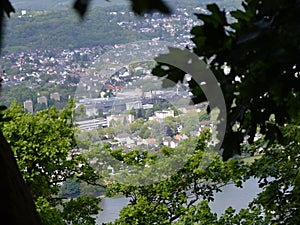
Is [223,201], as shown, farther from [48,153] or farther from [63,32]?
[63,32]

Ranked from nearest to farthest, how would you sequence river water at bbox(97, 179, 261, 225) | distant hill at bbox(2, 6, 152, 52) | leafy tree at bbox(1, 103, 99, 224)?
1. distant hill at bbox(2, 6, 152, 52)
2. leafy tree at bbox(1, 103, 99, 224)
3. river water at bbox(97, 179, 261, 225)

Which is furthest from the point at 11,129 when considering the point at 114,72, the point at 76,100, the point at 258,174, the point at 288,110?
the point at 288,110

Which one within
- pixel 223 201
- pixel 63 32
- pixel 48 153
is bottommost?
pixel 223 201

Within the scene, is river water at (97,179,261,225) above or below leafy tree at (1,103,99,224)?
below

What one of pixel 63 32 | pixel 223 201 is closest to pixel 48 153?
pixel 63 32

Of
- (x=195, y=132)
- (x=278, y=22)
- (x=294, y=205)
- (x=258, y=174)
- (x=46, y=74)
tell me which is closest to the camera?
(x=278, y=22)

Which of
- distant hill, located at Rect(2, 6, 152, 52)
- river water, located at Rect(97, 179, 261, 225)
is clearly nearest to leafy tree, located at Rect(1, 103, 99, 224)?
river water, located at Rect(97, 179, 261, 225)

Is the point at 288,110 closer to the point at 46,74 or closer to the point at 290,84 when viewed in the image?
the point at 290,84

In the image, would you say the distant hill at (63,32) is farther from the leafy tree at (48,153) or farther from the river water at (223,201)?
the river water at (223,201)

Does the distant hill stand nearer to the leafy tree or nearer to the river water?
the leafy tree
